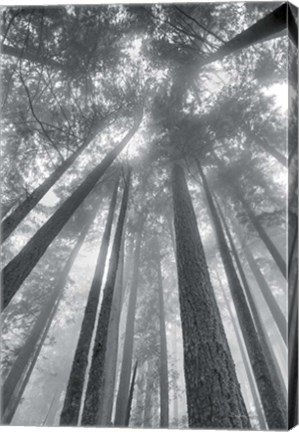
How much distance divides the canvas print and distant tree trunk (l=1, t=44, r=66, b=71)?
3cm

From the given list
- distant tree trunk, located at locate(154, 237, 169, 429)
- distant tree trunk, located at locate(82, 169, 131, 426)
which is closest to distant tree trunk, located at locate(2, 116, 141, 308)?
distant tree trunk, located at locate(82, 169, 131, 426)

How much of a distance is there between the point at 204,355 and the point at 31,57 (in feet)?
21.1

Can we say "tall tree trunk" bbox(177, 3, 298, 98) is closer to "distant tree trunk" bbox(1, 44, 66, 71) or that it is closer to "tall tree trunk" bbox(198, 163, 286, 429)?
"distant tree trunk" bbox(1, 44, 66, 71)

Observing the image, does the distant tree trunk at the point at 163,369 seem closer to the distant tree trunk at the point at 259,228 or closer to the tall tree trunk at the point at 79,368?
the distant tree trunk at the point at 259,228

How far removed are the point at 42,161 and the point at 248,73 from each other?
5339 mm

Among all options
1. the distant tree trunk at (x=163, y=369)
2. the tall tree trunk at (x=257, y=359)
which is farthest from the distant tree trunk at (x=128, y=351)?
the tall tree trunk at (x=257, y=359)

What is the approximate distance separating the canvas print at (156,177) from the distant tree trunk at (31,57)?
0.11 ft

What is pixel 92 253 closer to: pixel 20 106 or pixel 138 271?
pixel 138 271

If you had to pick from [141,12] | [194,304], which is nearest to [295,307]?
[194,304]

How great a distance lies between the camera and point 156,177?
8656mm

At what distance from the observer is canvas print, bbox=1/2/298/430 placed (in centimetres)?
341

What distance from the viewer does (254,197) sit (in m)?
8.16

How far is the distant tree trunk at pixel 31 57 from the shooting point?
5838 mm

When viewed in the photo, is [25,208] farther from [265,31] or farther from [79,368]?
[265,31]
